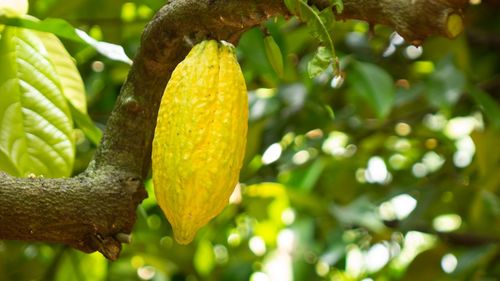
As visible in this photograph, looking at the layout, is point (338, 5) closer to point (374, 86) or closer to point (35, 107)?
point (35, 107)

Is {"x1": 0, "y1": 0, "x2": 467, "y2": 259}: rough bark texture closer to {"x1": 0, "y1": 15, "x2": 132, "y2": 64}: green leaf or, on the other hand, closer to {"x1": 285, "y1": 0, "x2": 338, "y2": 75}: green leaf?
{"x1": 285, "y1": 0, "x2": 338, "y2": 75}: green leaf

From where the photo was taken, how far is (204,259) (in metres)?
1.64

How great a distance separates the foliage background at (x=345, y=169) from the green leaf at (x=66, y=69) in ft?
1.34

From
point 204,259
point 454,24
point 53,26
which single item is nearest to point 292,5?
point 454,24

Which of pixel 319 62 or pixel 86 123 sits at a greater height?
pixel 319 62

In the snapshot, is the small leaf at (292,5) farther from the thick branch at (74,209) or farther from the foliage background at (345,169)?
the foliage background at (345,169)

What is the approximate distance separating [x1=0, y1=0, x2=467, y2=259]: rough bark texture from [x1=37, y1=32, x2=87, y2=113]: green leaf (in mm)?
195

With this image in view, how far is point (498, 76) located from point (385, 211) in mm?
376

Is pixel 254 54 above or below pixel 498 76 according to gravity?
above

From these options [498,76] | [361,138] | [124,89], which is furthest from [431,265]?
[124,89]

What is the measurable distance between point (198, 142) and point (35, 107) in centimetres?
31

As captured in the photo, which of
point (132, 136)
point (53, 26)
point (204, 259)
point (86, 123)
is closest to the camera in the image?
point (132, 136)

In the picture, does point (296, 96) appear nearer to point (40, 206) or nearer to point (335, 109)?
point (335, 109)

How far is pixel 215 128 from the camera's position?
22.3 inches
